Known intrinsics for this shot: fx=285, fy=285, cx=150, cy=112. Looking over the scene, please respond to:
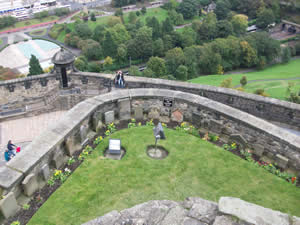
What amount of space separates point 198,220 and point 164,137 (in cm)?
405

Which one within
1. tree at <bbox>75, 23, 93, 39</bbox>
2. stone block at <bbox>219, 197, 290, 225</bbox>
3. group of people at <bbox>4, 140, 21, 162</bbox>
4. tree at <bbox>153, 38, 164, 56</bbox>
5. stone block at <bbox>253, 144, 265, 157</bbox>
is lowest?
tree at <bbox>153, 38, 164, 56</bbox>

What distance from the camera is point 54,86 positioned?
18.8 m

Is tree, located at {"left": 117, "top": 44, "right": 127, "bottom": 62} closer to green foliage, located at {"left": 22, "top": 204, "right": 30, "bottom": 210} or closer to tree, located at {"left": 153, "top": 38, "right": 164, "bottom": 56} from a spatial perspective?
tree, located at {"left": 153, "top": 38, "right": 164, "bottom": 56}

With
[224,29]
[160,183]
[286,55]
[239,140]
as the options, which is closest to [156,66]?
[286,55]

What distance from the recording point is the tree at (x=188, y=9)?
123312 mm

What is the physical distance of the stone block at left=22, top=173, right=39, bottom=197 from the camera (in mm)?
7661

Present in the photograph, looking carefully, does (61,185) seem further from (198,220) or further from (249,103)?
(249,103)

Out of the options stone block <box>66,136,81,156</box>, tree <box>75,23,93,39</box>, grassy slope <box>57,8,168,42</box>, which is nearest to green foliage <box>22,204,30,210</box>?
stone block <box>66,136,81,156</box>

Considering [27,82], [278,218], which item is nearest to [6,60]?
[27,82]

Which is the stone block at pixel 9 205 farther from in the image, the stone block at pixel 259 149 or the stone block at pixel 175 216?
the stone block at pixel 259 149

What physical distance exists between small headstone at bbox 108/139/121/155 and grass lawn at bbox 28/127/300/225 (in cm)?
33

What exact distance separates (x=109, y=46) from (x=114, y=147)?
258 ft

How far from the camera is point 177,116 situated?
11.2 m

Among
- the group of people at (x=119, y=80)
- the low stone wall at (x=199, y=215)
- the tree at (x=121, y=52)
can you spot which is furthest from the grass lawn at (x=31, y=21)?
the low stone wall at (x=199, y=215)
